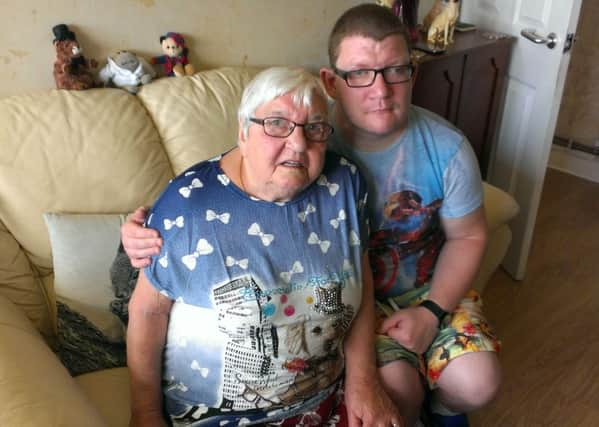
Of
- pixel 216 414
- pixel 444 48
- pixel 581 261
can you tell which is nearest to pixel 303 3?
pixel 444 48

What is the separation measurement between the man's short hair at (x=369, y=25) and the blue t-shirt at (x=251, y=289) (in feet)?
0.99

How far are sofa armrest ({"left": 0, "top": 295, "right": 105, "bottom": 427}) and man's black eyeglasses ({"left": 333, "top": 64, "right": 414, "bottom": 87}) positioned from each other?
0.87 metres

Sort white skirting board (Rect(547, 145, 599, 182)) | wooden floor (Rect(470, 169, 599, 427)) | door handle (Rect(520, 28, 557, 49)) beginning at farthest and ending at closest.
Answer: white skirting board (Rect(547, 145, 599, 182))
door handle (Rect(520, 28, 557, 49))
wooden floor (Rect(470, 169, 599, 427))

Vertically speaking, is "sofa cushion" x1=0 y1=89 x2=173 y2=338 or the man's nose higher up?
the man's nose

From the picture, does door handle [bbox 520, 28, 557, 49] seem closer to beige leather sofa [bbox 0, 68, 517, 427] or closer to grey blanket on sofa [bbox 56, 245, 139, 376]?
beige leather sofa [bbox 0, 68, 517, 427]

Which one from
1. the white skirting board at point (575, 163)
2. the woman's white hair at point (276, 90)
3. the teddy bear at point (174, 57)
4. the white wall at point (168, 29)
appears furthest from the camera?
the white skirting board at point (575, 163)

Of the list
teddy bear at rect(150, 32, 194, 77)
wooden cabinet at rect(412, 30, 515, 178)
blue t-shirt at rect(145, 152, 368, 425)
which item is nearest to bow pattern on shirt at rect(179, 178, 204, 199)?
blue t-shirt at rect(145, 152, 368, 425)

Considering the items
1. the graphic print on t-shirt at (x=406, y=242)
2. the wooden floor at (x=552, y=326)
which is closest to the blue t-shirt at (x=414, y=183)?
the graphic print on t-shirt at (x=406, y=242)

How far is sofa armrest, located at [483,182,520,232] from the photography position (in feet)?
5.89

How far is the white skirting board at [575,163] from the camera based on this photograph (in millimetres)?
3369

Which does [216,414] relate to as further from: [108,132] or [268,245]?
[108,132]

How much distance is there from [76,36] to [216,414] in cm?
111

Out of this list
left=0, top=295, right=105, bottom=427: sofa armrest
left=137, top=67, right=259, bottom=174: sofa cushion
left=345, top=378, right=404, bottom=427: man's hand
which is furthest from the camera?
left=137, top=67, right=259, bottom=174: sofa cushion

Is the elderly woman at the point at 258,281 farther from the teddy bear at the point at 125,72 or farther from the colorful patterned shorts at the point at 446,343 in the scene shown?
the teddy bear at the point at 125,72
